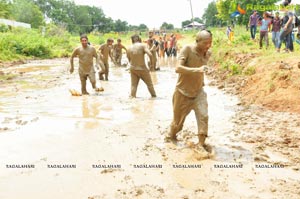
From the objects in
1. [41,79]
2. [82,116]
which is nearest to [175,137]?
[82,116]

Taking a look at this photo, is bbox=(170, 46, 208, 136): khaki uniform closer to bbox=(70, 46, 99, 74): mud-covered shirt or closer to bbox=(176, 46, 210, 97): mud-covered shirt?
bbox=(176, 46, 210, 97): mud-covered shirt

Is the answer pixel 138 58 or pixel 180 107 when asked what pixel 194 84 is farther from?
pixel 138 58

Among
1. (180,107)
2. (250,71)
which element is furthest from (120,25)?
(180,107)

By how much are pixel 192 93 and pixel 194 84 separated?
0.13 meters

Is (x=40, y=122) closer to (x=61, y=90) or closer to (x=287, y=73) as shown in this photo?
(x=61, y=90)

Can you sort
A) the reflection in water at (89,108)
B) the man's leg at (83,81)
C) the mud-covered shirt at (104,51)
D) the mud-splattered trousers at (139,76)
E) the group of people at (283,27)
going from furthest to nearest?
the mud-covered shirt at (104,51) → the group of people at (283,27) → the man's leg at (83,81) → the mud-splattered trousers at (139,76) → the reflection in water at (89,108)

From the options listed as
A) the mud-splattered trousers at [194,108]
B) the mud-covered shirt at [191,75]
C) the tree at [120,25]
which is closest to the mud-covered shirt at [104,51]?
the mud-splattered trousers at [194,108]

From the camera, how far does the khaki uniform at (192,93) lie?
4.79 meters

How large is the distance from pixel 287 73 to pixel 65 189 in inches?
229

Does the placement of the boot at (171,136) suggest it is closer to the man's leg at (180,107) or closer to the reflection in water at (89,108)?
the man's leg at (180,107)

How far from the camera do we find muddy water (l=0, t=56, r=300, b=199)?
3.83 m

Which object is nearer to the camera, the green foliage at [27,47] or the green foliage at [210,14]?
the green foliage at [27,47]

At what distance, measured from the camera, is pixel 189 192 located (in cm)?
372

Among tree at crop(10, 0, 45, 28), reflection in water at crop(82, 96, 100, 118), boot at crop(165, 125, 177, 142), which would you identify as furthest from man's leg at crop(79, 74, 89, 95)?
tree at crop(10, 0, 45, 28)
